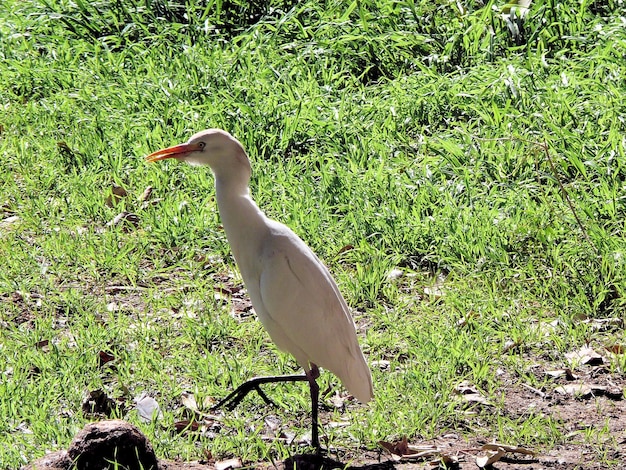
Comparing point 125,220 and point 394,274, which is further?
point 125,220

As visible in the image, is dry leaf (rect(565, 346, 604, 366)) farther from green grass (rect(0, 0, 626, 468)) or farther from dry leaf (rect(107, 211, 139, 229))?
dry leaf (rect(107, 211, 139, 229))

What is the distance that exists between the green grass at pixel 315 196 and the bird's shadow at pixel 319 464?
0.12 m

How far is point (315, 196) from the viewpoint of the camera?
19.2 feet

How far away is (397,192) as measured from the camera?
573cm

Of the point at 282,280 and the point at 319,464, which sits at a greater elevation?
the point at 282,280

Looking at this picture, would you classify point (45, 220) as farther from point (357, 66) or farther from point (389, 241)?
point (357, 66)

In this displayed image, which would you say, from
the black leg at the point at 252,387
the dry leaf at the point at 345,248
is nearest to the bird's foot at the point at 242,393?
the black leg at the point at 252,387

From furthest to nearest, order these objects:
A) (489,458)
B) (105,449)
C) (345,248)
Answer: (345,248)
(489,458)
(105,449)

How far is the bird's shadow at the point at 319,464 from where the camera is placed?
384 cm

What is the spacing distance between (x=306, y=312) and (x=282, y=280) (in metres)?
0.16

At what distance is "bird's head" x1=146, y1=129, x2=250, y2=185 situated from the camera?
3998 mm

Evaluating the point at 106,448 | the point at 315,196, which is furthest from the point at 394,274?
the point at 106,448

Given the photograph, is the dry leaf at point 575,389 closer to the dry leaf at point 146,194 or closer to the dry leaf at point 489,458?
the dry leaf at point 489,458

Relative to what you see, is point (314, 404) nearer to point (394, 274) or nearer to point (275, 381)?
point (275, 381)
